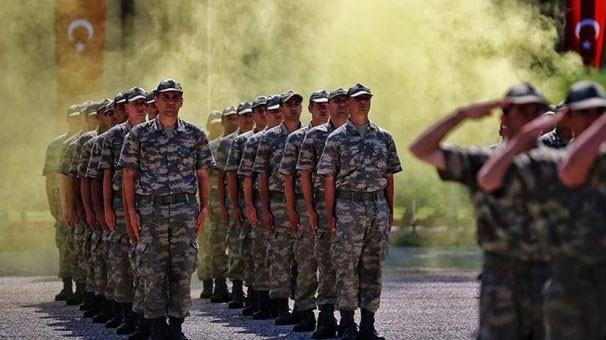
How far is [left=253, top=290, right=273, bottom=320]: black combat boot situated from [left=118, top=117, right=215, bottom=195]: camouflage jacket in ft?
9.94

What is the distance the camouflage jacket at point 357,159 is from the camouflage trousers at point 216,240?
461 cm

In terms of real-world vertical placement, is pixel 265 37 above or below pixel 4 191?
above

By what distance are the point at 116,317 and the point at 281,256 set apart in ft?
4.76

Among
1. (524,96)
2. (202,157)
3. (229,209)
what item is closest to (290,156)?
(202,157)

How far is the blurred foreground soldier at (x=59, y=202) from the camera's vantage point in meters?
17.3

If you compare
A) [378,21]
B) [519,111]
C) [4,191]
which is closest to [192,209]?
[519,111]

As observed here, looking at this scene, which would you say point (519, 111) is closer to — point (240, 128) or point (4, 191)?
point (240, 128)

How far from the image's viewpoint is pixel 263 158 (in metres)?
15.0

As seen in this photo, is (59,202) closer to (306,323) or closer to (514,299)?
(306,323)

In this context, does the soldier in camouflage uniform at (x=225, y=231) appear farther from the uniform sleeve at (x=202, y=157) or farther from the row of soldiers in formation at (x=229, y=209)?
the uniform sleeve at (x=202, y=157)

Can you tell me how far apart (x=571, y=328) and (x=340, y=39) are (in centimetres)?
1880

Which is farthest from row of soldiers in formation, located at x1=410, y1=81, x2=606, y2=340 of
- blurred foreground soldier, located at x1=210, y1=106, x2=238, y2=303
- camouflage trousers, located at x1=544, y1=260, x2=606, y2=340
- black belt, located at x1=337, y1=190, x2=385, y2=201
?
blurred foreground soldier, located at x1=210, y1=106, x2=238, y2=303

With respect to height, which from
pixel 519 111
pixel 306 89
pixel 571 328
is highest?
pixel 306 89

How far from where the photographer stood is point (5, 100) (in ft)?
105
